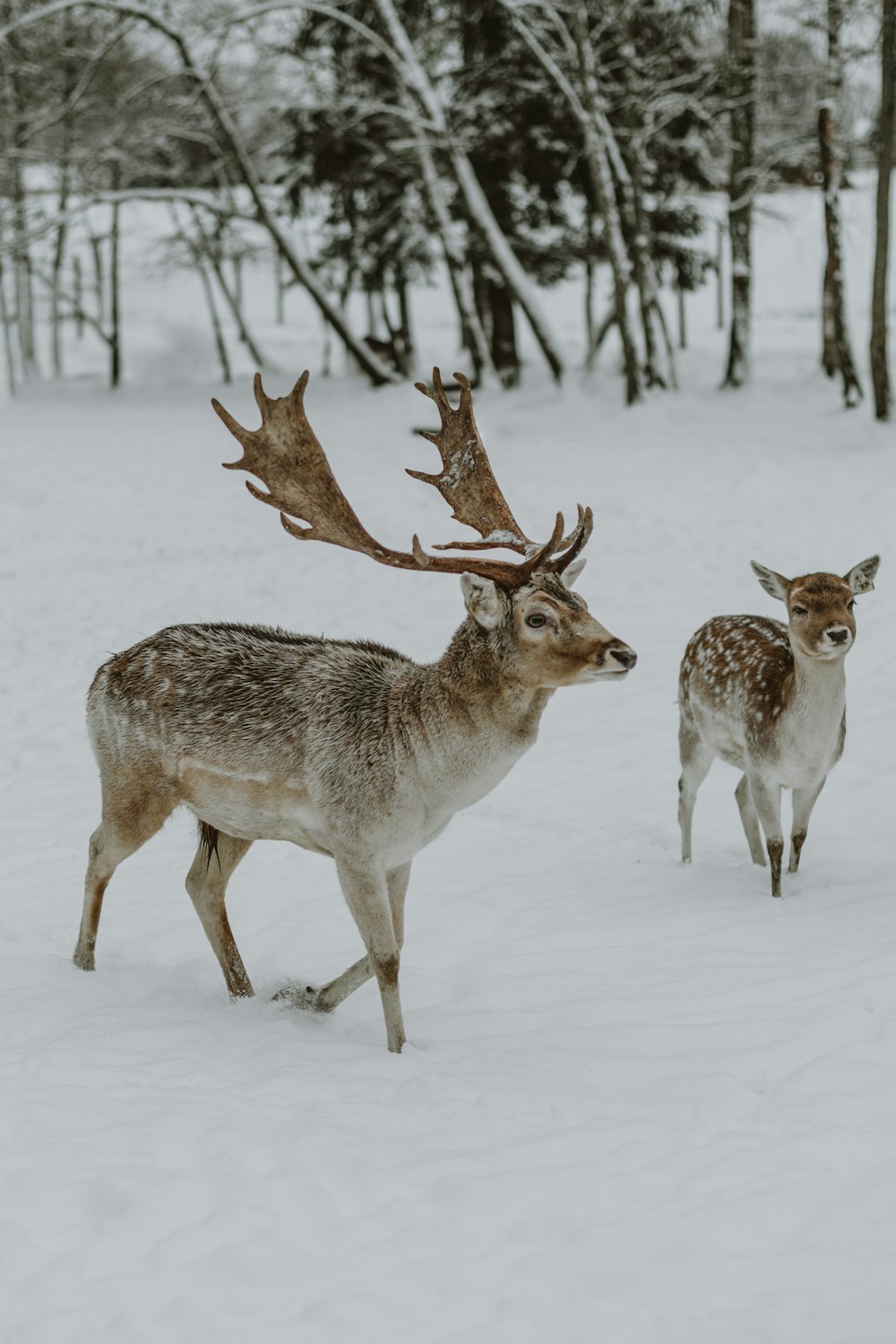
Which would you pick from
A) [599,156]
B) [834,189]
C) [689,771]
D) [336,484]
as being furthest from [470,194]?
[336,484]

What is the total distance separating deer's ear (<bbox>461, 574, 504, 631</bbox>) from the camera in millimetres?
4883

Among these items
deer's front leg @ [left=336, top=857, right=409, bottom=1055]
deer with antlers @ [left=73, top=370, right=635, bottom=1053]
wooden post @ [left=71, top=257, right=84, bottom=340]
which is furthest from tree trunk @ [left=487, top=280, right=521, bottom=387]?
deer's front leg @ [left=336, top=857, right=409, bottom=1055]

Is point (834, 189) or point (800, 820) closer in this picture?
point (800, 820)

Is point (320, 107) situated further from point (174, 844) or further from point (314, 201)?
point (174, 844)

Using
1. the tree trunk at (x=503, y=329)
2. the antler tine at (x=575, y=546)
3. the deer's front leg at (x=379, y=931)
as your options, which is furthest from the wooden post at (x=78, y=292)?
the deer's front leg at (x=379, y=931)

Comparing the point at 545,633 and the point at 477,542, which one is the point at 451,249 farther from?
the point at 545,633

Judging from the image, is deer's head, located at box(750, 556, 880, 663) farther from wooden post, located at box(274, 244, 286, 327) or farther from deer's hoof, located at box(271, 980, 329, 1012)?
wooden post, located at box(274, 244, 286, 327)

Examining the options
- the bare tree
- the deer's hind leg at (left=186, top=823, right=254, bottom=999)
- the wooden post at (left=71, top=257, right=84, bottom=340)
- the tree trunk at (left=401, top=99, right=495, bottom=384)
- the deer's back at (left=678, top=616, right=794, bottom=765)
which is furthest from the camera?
the wooden post at (left=71, top=257, right=84, bottom=340)

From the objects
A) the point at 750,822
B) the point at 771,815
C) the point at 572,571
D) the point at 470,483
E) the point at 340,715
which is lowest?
the point at 750,822

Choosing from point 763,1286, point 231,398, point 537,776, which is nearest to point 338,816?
point 763,1286

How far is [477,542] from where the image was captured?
18.2 feet

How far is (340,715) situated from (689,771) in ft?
9.78

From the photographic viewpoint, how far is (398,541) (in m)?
15.0

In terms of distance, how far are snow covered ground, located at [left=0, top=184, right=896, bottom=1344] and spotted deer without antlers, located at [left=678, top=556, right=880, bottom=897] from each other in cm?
38
